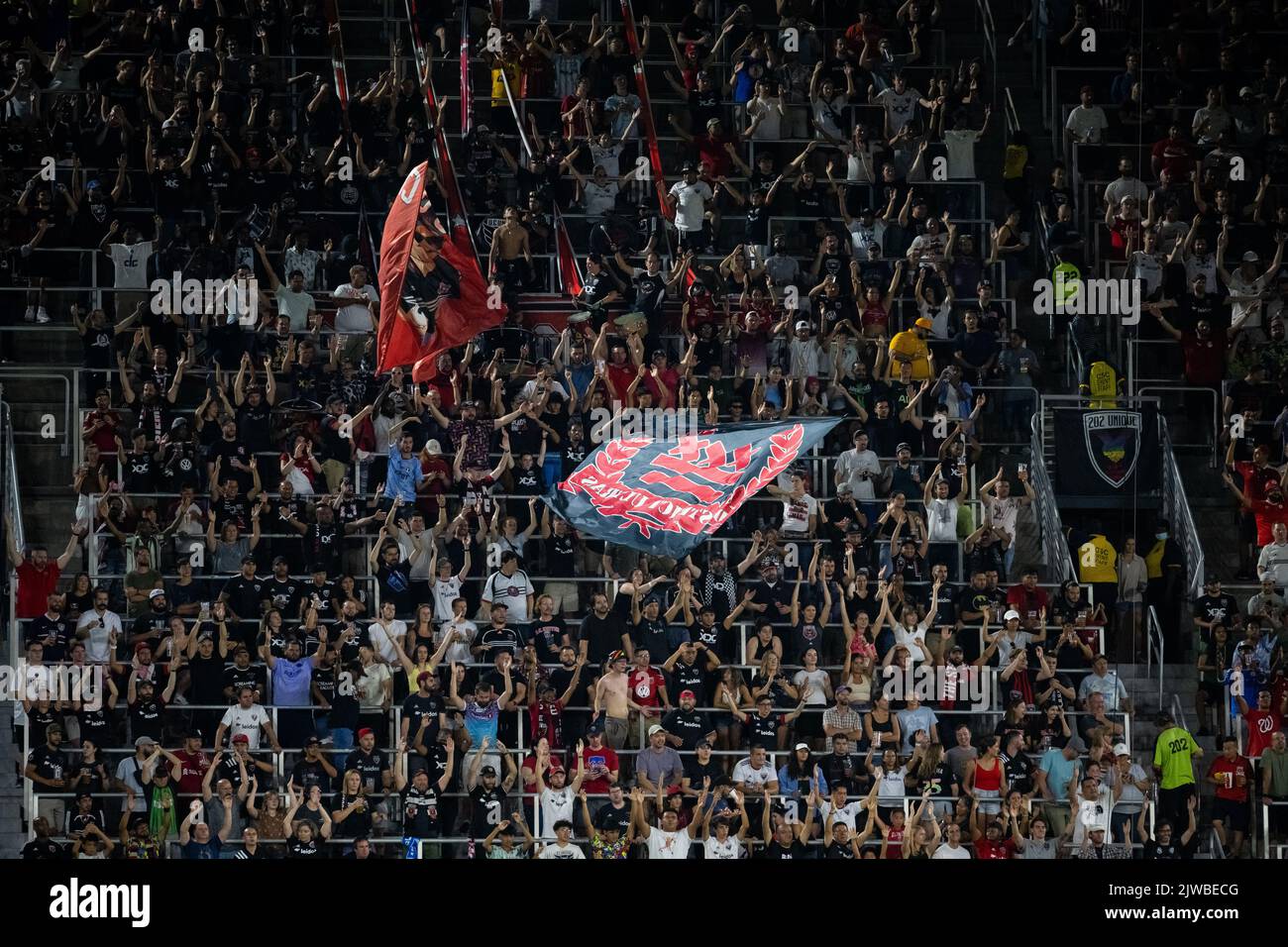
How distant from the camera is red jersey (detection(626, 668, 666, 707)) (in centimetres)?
2105

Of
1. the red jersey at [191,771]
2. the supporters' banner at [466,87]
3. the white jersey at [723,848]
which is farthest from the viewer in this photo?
the supporters' banner at [466,87]

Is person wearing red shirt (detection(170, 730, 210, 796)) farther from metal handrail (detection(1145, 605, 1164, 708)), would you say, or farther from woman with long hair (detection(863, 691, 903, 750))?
metal handrail (detection(1145, 605, 1164, 708))

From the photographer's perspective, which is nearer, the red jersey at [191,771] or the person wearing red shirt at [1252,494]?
the red jersey at [191,771]

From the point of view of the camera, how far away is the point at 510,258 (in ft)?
79.1

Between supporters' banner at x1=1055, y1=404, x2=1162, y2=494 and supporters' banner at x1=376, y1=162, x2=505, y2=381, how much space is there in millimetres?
5555

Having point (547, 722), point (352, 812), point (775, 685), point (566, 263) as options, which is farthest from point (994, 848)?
point (566, 263)

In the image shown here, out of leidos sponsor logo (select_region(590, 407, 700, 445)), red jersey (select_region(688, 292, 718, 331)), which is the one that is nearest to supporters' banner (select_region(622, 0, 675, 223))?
red jersey (select_region(688, 292, 718, 331))

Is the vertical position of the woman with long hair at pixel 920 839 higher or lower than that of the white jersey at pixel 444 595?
lower

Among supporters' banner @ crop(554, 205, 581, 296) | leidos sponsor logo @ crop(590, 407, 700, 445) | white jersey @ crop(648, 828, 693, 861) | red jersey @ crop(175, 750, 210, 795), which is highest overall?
supporters' banner @ crop(554, 205, 581, 296)

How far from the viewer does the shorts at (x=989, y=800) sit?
20.6m

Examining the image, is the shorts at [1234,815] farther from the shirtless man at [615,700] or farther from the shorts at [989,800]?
the shirtless man at [615,700]

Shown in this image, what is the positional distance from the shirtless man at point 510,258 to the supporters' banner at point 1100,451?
5.38 m

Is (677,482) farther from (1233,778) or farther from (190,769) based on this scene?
(1233,778)
